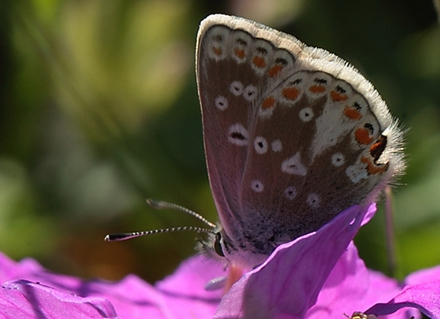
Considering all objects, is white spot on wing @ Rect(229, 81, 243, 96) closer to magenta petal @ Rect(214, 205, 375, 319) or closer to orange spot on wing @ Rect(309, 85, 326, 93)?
orange spot on wing @ Rect(309, 85, 326, 93)

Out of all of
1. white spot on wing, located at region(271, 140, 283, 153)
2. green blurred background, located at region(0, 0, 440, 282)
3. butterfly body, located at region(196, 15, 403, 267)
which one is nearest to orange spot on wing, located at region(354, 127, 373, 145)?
butterfly body, located at region(196, 15, 403, 267)

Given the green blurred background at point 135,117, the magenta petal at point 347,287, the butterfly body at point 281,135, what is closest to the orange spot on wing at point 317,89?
the butterfly body at point 281,135

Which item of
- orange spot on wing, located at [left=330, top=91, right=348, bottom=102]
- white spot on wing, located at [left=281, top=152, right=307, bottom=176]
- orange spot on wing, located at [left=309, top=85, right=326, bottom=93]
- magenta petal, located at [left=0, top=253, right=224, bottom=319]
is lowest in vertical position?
magenta petal, located at [left=0, top=253, right=224, bottom=319]

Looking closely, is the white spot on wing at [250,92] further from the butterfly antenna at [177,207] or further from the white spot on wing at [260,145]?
the butterfly antenna at [177,207]

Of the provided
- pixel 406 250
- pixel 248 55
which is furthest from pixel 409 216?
pixel 248 55

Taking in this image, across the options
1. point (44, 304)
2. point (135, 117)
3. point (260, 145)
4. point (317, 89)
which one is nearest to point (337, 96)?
point (317, 89)

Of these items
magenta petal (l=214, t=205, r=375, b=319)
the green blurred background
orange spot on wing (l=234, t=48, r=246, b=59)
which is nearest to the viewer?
magenta petal (l=214, t=205, r=375, b=319)

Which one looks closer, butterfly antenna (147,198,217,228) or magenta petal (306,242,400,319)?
magenta petal (306,242,400,319)
